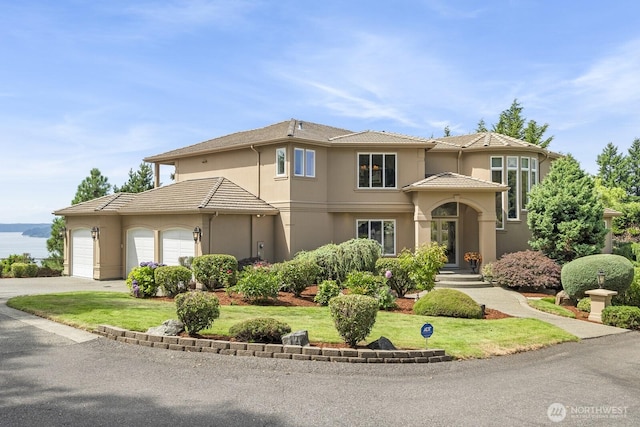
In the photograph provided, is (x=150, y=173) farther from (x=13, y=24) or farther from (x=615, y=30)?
(x=615, y=30)

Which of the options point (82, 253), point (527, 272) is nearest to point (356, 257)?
point (527, 272)

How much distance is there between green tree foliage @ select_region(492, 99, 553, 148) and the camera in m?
41.0

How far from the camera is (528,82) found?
2256cm

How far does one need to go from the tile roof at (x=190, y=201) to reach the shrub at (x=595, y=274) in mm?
11611

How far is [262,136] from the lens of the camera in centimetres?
2250

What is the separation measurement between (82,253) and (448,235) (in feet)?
58.9

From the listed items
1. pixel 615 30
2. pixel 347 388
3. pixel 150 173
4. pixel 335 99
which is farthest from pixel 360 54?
pixel 150 173

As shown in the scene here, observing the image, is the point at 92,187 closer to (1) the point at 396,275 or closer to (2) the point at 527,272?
(1) the point at 396,275

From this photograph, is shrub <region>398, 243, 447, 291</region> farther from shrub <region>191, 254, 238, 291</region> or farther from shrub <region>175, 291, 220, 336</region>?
shrub <region>175, 291, 220, 336</region>

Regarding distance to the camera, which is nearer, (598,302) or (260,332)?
(260,332)

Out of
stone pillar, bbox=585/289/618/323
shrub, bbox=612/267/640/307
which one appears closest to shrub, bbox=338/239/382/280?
stone pillar, bbox=585/289/618/323

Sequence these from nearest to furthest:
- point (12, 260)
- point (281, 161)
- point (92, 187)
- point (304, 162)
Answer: point (281, 161) → point (304, 162) → point (12, 260) → point (92, 187)

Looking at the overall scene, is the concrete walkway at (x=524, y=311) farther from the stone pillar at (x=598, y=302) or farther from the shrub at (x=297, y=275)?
the shrub at (x=297, y=275)

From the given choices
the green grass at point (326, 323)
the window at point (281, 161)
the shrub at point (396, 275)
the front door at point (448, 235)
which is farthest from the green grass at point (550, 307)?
the window at point (281, 161)
